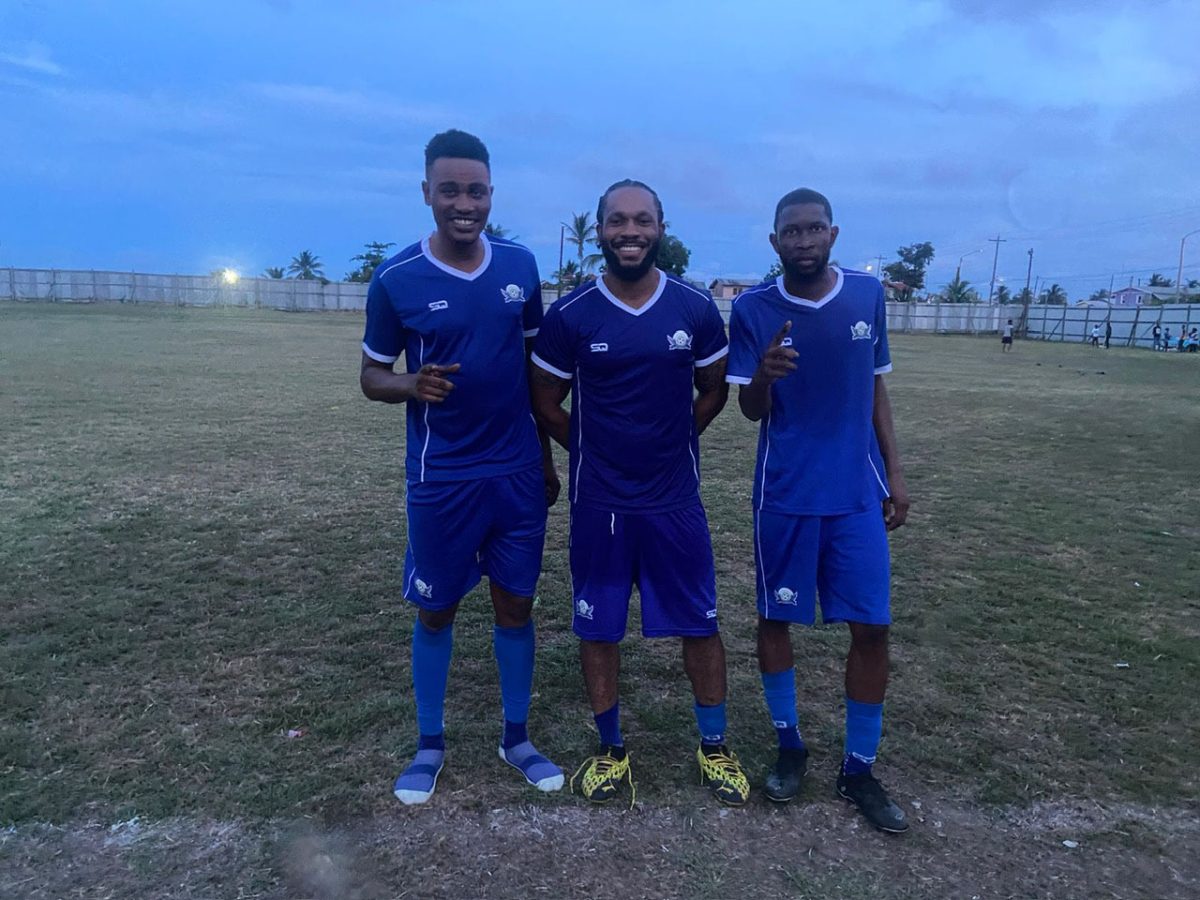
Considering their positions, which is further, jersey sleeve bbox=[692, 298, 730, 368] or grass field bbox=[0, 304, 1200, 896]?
jersey sleeve bbox=[692, 298, 730, 368]

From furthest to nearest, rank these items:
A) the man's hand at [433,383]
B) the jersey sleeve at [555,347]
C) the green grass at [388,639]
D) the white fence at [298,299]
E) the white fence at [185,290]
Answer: the white fence at [185,290]
the white fence at [298,299]
the green grass at [388,639]
the jersey sleeve at [555,347]
the man's hand at [433,383]

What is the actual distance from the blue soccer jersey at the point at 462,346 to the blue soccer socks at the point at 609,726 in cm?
99

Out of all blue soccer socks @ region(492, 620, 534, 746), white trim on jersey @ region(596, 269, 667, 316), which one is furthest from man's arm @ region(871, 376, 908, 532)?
blue soccer socks @ region(492, 620, 534, 746)

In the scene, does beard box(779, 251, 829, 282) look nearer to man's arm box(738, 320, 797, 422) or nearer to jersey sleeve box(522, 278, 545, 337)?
man's arm box(738, 320, 797, 422)

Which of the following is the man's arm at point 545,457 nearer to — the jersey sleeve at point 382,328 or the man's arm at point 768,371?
the jersey sleeve at point 382,328

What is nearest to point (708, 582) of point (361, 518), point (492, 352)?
point (492, 352)

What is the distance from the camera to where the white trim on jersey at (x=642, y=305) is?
3096 millimetres

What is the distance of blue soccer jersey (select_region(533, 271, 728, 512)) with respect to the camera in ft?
10.1

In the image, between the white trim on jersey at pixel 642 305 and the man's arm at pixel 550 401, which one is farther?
the man's arm at pixel 550 401

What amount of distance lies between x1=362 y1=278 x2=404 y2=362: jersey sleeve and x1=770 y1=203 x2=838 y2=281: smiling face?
1.38m

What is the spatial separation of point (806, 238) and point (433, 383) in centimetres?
139

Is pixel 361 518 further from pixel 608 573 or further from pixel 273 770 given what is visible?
pixel 608 573

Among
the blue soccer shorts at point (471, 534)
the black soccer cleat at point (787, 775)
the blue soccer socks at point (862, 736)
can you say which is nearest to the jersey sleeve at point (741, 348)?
the blue soccer shorts at point (471, 534)

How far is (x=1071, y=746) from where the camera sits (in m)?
3.68
